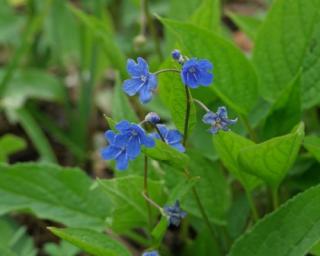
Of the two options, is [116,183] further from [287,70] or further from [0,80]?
[0,80]

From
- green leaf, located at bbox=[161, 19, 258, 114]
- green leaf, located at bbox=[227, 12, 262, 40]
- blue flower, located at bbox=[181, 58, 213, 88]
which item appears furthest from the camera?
green leaf, located at bbox=[227, 12, 262, 40]

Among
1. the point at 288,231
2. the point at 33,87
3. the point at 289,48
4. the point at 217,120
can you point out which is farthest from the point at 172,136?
the point at 33,87

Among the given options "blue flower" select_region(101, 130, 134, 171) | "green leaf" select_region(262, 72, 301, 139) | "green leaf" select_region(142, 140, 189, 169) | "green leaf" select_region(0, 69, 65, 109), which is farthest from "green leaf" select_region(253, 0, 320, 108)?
"green leaf" select_region(0, 69, 65, 109)

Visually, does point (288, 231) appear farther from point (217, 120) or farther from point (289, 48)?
point (289, 48)

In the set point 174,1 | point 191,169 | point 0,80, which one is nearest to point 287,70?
point 191,169

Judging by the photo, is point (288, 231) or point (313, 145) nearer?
point (288, 231)

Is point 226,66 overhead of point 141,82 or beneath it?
beneath

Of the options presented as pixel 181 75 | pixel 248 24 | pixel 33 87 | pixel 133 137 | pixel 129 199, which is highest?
pixel 181 75

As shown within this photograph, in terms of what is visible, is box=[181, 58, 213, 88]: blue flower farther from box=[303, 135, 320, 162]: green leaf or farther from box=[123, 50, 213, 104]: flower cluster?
box=[303, 135, 320, 162]: green leaf
